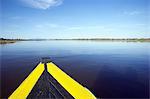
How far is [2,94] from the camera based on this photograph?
6.76 metres

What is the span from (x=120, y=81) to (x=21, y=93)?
6736 millimetres

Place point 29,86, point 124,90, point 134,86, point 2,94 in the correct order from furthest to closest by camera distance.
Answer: point 134,86 → point 124,90 → point 2,94 → point 29,86

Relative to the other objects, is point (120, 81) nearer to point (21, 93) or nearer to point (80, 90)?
point (80, 90)

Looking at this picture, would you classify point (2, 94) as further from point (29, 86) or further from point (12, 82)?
point (29, 86)

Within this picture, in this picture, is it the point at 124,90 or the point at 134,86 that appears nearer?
the point at 124,90

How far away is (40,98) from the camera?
316 centimetres

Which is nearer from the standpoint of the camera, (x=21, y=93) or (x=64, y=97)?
(x=64, y=97)

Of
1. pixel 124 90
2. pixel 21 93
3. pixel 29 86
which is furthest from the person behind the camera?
pixel 124 90

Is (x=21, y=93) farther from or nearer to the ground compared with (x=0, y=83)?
farther from the ground

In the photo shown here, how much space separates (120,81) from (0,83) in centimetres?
711

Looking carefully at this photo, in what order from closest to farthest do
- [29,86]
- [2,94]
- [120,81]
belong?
[29,86]
[2,94]
[120,81]

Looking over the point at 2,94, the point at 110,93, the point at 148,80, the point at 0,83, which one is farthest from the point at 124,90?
the point at 0,83

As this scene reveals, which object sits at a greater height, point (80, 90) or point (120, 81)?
point (80, 90)

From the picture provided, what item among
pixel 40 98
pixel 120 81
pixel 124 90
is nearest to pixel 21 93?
pixel 40 98
